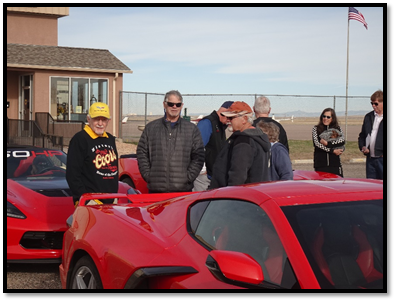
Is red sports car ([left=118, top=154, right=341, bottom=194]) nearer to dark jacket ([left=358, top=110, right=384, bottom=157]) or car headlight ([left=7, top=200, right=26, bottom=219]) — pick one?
car headlight ([left=7, top=200, right=26, bottom=219])

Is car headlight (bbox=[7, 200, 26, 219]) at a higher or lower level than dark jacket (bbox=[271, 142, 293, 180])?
lower

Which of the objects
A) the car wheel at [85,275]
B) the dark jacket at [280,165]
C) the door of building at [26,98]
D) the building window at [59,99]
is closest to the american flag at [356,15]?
the building window at [59,99]

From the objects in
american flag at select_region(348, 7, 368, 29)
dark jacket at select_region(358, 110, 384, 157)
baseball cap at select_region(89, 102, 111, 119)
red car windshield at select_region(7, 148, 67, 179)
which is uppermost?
american flag at select_region(348, 7, 368, 29)

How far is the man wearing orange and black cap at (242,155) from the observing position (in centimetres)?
543

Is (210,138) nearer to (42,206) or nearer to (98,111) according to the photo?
(98,111)

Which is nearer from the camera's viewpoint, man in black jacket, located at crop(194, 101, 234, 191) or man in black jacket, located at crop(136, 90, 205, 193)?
man in black jacket, located at crop(136, 90, 205, 193)

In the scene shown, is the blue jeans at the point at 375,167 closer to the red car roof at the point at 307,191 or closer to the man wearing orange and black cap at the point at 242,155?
the man wearing orange and black cap at the point at 242,155

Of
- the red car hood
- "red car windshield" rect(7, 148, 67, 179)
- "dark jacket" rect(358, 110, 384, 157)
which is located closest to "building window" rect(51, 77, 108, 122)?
"red car windshield" rect(7, 148, 67, 179)

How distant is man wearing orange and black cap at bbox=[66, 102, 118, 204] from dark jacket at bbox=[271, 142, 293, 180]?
1.71m

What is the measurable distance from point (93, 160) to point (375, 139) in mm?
4398

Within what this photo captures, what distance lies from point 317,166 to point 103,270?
6239mm

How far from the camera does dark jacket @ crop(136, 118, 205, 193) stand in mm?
6914

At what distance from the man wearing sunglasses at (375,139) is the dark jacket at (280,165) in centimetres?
280

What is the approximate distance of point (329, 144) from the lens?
374 inches
